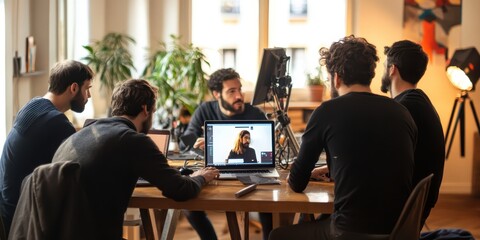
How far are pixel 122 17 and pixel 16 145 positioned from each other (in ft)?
11.4

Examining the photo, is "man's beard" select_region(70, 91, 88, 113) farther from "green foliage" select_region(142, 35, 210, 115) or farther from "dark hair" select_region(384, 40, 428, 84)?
"green foliage" select_region(142, 35, 210, 115)

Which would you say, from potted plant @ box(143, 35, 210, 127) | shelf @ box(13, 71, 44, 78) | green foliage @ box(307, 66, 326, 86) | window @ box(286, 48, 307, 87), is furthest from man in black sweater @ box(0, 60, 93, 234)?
window @ box(286, 48, 307, 87)

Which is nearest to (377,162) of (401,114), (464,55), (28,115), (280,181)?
(401,114)

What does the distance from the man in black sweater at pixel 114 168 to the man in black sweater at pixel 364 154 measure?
0.56 meters

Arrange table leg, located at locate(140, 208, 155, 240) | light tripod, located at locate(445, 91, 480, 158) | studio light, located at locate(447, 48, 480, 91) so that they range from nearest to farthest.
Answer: table leg, located at locate(140, 208, 155, 240) < studio light, located at locate(447, 48, 480, 91) < light tripod, located at locate(445, 91, 480, 158)

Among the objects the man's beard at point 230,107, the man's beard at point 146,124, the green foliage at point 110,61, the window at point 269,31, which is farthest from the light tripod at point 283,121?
the window at point 269,31

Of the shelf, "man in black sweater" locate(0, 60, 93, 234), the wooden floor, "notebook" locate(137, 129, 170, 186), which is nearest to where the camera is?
"man in black sweater" locate(0, 60, 93, 234)

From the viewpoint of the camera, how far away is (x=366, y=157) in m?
2.81

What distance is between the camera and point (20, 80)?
5.09 meters

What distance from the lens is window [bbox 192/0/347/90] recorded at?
7.09 m

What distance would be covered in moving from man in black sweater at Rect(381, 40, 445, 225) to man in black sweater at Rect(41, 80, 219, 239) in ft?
3.23

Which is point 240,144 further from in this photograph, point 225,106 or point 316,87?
point 316,87

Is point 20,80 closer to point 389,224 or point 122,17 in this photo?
point 122,17

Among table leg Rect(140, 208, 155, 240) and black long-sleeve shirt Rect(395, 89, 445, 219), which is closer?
black long-sleeve shirt Rect(395, 89, 445, 219)
